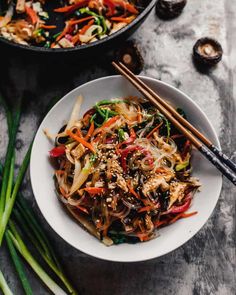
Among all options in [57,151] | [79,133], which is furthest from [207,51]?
[57,151]

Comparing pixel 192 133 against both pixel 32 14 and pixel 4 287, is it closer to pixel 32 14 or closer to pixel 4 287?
pixel 32 14

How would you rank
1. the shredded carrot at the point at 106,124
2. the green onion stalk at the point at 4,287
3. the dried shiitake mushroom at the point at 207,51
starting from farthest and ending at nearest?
the dried shiitake mushroom at the point at 207,51 < the green onion stalk at the point at 4,287 < the shredded carrot at the point at 106,124

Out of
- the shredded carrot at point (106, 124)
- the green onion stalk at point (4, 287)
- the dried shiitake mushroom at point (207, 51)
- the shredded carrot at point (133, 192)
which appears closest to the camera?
the shredded carrot at point (133, 192)

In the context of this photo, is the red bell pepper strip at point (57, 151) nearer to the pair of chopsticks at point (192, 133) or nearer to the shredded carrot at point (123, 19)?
the pair of chopsticks at point (192, 133)

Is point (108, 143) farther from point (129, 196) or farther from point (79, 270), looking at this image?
point (79, 270)

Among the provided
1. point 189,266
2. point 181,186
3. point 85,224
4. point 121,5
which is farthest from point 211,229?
point 121,5

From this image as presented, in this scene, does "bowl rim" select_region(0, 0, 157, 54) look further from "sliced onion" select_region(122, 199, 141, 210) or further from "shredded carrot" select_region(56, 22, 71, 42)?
"sliced onion" select_region(122, 199, 141, 210)

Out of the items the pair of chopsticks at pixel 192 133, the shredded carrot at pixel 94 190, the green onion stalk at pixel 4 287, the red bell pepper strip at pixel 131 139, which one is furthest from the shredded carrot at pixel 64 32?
the green onion stalk at pixel 4 287
